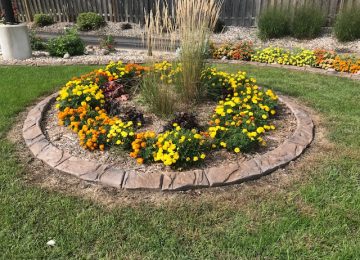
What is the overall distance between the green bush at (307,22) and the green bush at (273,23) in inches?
9.4

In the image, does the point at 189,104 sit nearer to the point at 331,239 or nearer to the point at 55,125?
the point at 55,125

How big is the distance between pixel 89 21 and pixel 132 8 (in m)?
1.74

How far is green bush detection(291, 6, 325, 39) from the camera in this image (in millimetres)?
8742

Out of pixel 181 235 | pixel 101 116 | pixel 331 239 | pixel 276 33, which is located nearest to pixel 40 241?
pixel 181 235

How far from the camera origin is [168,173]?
3000mm

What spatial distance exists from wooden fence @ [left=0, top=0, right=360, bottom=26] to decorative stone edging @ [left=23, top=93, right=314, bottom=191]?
23.0ft

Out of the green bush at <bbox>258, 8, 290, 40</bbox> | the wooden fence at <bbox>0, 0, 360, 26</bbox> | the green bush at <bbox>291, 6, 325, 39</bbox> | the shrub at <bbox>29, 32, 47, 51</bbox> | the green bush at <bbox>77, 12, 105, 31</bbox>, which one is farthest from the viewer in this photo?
the green bush at <bbox>77, 12, 105, 31</bbox>

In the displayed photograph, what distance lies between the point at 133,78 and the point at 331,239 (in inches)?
129

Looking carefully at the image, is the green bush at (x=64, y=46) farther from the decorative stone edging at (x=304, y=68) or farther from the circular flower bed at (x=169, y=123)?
the decorative stone edging at (x=304, y=68)

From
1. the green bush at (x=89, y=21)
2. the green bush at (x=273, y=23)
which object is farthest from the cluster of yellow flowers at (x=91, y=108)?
the green bush at (x=89, y=21)

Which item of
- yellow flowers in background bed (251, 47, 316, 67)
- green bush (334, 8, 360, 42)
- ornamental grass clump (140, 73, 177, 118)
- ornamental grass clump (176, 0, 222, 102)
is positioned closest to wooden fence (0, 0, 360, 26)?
green bush (334, 8, 360, 42)

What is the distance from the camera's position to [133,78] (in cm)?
473

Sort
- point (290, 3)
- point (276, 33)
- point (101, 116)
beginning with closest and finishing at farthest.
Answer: point (101, 116)
point (276, 33)
point (290, 3)

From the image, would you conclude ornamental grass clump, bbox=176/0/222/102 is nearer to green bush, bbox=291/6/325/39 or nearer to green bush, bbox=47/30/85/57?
green bush, bbox=47/30/85/57
